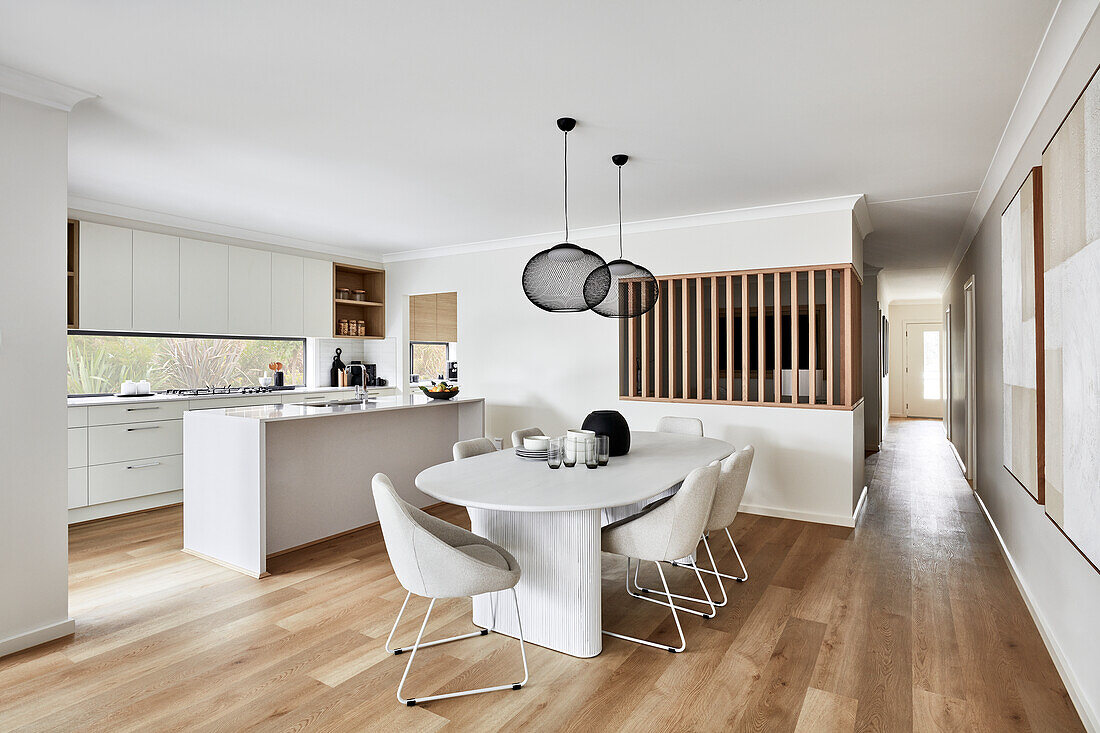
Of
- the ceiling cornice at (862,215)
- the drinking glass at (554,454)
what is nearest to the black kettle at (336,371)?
the drinking glass at (554,454)

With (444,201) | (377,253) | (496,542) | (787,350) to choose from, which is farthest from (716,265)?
(377,253)

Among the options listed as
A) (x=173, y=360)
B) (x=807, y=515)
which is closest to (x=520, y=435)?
(x=807, y=515)

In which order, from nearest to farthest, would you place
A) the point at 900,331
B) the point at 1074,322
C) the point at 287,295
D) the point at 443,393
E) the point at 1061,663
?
the point at 1074,322 < the point at 1061,663 < the point at 443,393 < the point at 287,295 < the point at 900,331

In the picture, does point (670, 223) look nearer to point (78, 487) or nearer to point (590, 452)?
point (590, 452)

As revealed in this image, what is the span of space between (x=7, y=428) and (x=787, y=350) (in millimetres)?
5038

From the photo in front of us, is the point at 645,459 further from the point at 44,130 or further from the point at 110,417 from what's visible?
the point at 110,417

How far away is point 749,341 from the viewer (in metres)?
5.23

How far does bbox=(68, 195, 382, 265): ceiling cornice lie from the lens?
4.81 meters

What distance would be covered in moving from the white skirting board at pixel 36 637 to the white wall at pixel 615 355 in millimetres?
4011

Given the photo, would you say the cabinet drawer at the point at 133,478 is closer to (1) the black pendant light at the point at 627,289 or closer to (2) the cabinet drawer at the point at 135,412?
(2) the cabinet drawer at the point at 135,412

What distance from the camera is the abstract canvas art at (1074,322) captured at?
6.07 feet

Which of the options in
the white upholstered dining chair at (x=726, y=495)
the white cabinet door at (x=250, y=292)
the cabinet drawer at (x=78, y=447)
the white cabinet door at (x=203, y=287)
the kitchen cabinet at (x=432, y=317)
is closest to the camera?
the white upholstered dining chair at (x=726, y=495)

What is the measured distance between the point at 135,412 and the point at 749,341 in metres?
5.09

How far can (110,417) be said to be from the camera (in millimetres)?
4859
